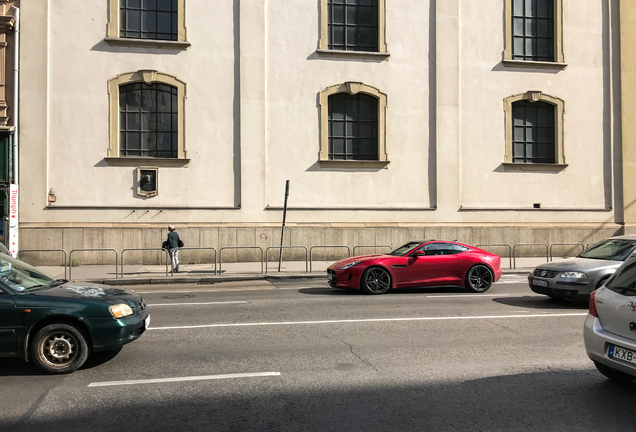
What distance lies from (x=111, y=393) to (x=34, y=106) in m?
17.1

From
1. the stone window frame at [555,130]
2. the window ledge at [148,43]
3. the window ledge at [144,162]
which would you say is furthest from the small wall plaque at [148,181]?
the stone window frame at [555,130]

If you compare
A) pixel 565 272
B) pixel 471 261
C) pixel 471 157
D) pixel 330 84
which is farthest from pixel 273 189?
pixel 565 272

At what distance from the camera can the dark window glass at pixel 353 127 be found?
21.2m

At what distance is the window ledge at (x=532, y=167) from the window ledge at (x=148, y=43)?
1389 centimetres

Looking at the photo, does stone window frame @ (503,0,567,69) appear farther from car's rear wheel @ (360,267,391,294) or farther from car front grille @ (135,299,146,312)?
car front grille @ (135,299,146,312)

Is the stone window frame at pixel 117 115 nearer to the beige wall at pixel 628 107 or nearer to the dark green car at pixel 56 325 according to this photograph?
the dark green car at pixel 56 325

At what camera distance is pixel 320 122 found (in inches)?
816

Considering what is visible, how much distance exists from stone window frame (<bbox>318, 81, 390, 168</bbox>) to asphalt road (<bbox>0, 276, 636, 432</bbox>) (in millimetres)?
11993

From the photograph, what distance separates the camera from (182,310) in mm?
10086

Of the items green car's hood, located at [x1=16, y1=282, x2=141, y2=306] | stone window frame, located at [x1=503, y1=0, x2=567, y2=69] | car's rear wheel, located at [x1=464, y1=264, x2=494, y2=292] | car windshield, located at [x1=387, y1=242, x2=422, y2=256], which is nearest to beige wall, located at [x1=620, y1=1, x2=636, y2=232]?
stone window frame, located at [x1=503, y1=0, x2=567, y2=69]

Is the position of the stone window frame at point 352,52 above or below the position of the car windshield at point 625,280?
above

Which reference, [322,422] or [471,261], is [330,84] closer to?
[471,261]

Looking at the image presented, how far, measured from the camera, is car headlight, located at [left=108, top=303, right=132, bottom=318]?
6.08 meters

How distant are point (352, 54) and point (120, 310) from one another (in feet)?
56.0
